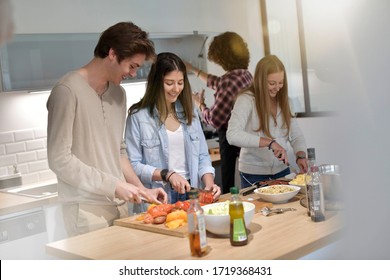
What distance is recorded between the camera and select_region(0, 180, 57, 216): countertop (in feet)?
6.56

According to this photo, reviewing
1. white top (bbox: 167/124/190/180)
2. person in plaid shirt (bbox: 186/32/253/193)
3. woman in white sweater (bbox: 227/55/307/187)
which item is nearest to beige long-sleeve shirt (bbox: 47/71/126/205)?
white top (bbox: 167/124/190/180)

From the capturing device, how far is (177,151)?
2.08 meters

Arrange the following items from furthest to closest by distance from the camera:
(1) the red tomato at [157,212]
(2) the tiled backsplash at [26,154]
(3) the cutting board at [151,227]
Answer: (2) the tiled backsplash at [26,154] → (1) the red tomato at [157,212] → (3) the cutting board at [151,227]

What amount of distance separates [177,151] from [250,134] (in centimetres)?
27

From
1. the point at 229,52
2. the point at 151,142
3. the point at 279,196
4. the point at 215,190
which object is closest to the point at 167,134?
the point at 151,142

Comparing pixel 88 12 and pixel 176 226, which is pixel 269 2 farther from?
pixel 176 226

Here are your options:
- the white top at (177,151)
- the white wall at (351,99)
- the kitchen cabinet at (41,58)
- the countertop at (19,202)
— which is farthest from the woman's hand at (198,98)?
the countertop at (19,202)

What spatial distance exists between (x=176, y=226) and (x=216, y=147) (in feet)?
1.78

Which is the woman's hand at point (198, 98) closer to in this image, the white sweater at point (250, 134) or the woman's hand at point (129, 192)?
the white sweater at point (250, 134)

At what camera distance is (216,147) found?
2133 mm

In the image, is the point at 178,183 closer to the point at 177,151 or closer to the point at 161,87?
the point at 177,151

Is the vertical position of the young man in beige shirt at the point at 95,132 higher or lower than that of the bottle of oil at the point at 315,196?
higher

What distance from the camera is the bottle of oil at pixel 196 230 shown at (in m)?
1.46

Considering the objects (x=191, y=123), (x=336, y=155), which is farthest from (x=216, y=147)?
(x=336, y=155)
